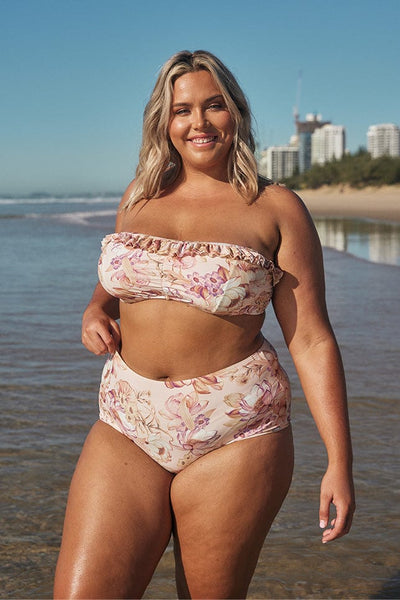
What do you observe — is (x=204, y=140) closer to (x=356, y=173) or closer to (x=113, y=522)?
(x=113, y=522)

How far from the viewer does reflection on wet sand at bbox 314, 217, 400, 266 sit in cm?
1756

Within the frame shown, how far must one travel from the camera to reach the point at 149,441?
2508mm

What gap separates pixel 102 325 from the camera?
2.70 m

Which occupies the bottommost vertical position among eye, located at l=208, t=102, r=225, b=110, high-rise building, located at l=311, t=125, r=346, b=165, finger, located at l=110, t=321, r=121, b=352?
high-rise building, located at l=311, t=125, r=346, b=165

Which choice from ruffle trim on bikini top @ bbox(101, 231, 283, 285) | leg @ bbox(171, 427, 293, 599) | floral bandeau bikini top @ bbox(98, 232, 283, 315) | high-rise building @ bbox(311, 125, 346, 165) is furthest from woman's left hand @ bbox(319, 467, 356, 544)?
high-rise building @ bbox(311, 125, 346, 165)

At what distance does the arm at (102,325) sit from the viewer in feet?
8.73

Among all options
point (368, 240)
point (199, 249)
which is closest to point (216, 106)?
point (199, 249)

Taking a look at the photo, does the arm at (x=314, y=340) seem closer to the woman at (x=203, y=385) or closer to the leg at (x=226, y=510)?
the woman at (x=203, y=385)

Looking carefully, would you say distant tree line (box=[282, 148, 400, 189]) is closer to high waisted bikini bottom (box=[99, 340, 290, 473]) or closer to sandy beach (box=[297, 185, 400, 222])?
sandy beach (box=[297, 185, 400, 222])

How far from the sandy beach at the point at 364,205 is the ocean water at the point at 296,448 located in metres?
24.9

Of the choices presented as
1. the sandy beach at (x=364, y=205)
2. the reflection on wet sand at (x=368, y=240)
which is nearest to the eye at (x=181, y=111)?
the reflection on wet sand at (x=368, y=240)

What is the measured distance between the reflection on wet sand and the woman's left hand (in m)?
13.8

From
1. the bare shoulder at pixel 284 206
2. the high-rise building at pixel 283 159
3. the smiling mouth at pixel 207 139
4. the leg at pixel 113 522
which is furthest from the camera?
the high-rise building at pixel 283 159

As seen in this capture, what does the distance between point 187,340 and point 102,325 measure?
351mm
